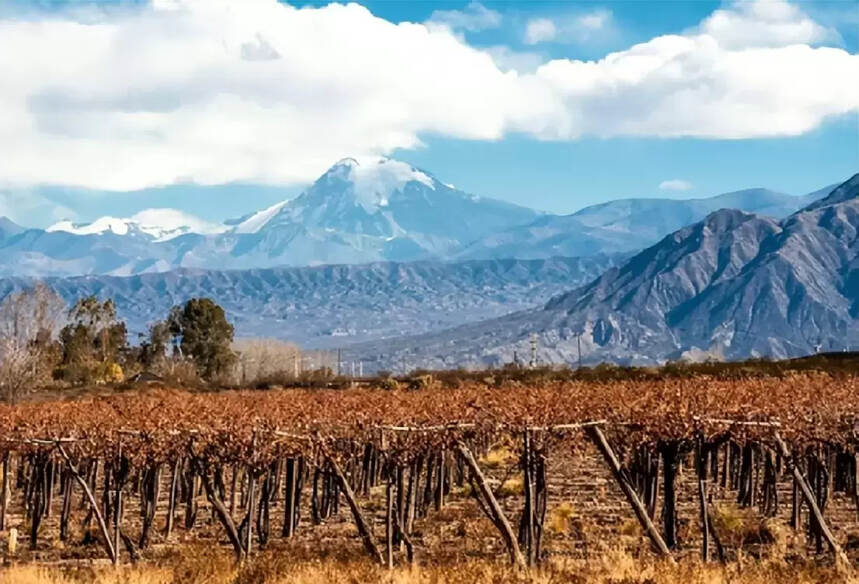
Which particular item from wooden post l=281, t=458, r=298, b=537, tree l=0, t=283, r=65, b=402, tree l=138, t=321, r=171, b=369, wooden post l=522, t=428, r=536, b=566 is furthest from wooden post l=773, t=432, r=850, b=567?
tree l=138, t=321, r=171, b=369

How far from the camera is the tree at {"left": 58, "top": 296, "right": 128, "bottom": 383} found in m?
110

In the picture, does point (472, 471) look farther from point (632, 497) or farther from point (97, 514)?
point (97, 514)

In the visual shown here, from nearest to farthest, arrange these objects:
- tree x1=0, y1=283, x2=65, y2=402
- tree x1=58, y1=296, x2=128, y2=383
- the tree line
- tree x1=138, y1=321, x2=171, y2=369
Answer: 1. tree x1=0, y1=283, x2=65, y2=402
2. the tree line
3. tree x1=58, y1=296, x2=128, y2=383
4. tree x1=138, y1=321, x2=171, y2=369

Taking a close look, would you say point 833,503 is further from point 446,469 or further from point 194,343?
point 194,343

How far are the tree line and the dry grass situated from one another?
78466mm

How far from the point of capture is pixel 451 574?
1811 centimetres

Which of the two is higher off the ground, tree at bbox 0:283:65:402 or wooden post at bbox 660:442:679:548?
tree at bbox 0:283:65:402

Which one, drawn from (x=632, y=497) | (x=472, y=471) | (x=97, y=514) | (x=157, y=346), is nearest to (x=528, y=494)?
(x=472, y=471)

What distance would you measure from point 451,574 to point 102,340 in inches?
4382

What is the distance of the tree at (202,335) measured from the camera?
4779 inches

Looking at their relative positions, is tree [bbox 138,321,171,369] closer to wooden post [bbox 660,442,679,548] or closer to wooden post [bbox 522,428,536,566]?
wooden post [bbox 522,428,536,566]

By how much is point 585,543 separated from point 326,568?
1091 cm

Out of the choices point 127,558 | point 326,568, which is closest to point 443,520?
point 127,558

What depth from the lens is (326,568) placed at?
756 inches
